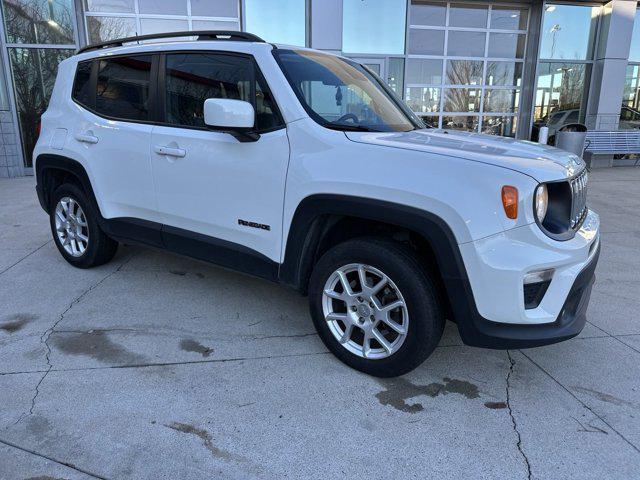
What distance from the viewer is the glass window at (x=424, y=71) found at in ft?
41.3

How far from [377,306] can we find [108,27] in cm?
1091

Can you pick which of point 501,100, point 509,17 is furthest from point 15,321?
point 509,17

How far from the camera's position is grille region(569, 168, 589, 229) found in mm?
2650

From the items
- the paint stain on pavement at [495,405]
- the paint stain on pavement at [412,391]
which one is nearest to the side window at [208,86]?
the paint stain on pavement at [412,391]

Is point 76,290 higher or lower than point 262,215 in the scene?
lower

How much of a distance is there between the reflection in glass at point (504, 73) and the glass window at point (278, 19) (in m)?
5.35

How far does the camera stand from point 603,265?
502cm

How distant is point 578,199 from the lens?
9.13 feet

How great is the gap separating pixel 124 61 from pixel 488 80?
1144 centimetres

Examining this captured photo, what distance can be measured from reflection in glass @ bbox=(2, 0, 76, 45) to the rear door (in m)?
7.66

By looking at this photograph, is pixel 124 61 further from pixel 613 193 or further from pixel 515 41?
pixel 515 41

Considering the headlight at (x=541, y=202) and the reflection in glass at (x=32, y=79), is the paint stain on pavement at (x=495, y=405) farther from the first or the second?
the reflection in glass at (x=32, y=79)

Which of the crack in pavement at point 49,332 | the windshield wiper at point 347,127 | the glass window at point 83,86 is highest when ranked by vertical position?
the glass window at point 83,86

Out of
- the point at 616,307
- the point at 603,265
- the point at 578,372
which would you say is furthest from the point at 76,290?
the point at 603,265
